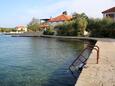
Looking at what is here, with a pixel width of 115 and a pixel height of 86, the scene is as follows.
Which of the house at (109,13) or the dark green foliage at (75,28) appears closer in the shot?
the dark green foliage at (75,28)

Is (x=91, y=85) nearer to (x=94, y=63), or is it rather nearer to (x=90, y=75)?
(x=90, y=75)

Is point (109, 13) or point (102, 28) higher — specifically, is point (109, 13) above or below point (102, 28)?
above

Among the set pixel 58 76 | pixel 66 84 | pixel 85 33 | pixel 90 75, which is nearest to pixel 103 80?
pixel 90 75

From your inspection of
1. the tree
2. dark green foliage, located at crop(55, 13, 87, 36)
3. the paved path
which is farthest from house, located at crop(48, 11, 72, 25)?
the paved path

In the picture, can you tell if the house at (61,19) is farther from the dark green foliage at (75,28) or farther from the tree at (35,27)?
the dark green foliage at (75,28)

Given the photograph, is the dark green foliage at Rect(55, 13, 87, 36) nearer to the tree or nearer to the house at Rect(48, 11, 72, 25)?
the house at Rect(48, 11, 72, 25)

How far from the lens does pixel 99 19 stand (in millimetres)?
58750

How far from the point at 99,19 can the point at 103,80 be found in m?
48.9

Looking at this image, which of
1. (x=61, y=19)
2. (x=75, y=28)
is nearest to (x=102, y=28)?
(x=75, y=28)

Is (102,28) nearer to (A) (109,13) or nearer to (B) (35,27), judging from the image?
(A) (109,13)

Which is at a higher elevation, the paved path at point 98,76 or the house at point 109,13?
the house at point 109,13

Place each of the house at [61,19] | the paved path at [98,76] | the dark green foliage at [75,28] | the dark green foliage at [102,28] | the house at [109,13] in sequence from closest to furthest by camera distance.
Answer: the paved path at [98,76], the dark green foliage at [102,28], the dark green foliage at [75,28], the house at [109,13], the house at [61,19]

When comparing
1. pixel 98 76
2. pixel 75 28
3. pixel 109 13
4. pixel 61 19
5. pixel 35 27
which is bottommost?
pixel 98 76

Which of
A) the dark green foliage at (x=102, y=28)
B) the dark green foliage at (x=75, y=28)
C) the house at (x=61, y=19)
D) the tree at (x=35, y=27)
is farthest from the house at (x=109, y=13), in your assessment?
the tree at (x=35, y=27)
